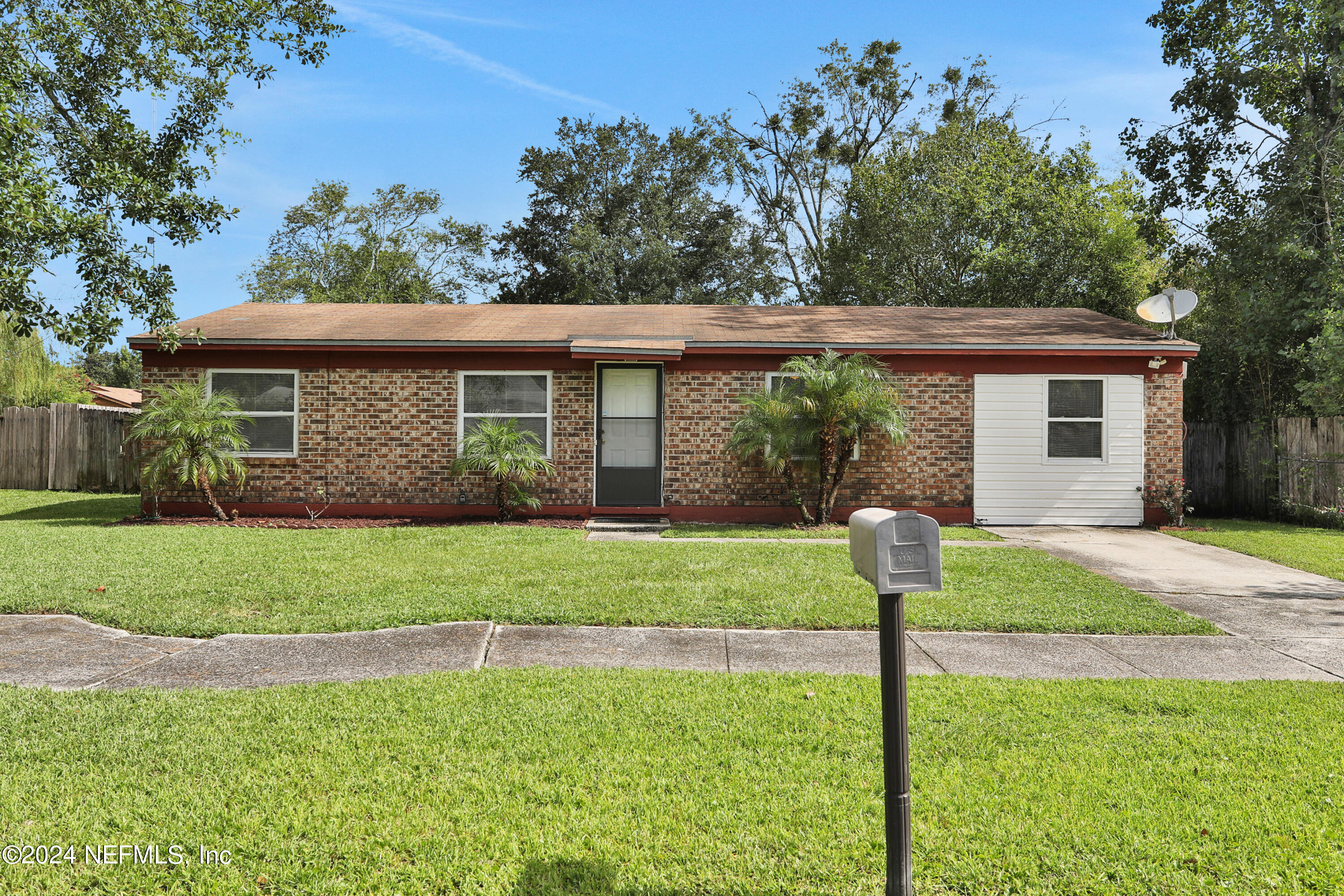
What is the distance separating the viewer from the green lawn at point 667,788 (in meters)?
2.66

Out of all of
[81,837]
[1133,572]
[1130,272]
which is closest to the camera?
[81,837]

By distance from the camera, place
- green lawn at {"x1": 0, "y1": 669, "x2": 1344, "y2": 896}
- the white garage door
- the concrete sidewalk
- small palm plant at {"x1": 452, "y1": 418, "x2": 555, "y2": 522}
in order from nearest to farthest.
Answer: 1. green lawn at {"x1": 0, "y1": 669, "x2": 1344, "y2": 896}
2. the concrete sidewalk
3. small palm plant at {"x1": 452, "y1": 418, "x2": 555, "y2": 522}
4. the white garage door

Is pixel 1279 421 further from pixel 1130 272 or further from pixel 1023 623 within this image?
pixel 1023 623

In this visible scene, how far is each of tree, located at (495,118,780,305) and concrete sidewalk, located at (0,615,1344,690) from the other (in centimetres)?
2358

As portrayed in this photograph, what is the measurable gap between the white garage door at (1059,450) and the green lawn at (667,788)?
8.13 m

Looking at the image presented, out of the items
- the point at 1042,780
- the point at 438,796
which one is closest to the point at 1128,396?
the point at 1042,780

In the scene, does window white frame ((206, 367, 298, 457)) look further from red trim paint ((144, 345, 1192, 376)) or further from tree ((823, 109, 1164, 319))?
tree ((823, 109, 1164, 319))

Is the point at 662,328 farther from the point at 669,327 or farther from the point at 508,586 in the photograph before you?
the point at 508,586

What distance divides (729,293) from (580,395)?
61.5 feet

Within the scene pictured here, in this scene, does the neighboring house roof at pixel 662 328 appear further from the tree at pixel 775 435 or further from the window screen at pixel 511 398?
the tree at pixel 775 435

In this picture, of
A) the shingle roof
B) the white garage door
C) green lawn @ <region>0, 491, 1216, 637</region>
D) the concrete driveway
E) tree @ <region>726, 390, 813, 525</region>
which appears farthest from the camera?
the white garage door

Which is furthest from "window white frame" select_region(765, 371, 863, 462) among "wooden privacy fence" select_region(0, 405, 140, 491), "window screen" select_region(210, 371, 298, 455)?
"wooden privacy fence" select_region(0, 405, 140, 491)

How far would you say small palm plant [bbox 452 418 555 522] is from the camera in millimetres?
11359

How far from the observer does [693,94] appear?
3025 cm
